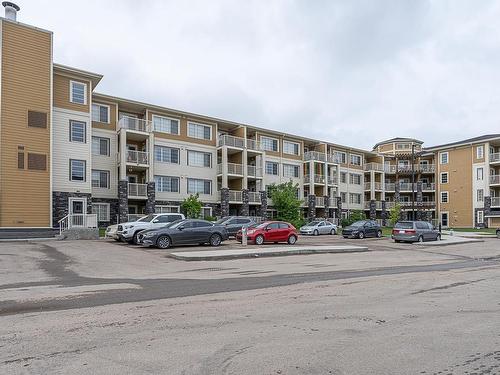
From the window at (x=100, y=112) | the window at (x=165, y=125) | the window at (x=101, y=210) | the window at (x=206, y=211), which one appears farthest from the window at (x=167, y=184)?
the window at (x=100, y=112)

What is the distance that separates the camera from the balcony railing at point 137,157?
36938 millimetres

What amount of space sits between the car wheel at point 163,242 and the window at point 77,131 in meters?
15.9

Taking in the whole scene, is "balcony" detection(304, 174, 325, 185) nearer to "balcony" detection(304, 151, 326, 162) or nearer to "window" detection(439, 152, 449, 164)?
"balcony" detection(304, 151, 326, 162)

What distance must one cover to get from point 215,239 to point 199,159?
21.3 m

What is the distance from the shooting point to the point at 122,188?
3594 cm

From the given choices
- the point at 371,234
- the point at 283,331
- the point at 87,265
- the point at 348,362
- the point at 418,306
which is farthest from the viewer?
the point at 371,234

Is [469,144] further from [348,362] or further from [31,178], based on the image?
[348,362]

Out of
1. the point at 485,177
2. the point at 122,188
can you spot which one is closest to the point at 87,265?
the point at 122,188

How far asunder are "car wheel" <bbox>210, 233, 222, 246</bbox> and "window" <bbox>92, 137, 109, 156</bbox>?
18.0m

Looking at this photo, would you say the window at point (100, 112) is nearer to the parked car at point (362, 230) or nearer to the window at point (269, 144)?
the window at point (269, 144)

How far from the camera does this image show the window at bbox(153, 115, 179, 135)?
132ft

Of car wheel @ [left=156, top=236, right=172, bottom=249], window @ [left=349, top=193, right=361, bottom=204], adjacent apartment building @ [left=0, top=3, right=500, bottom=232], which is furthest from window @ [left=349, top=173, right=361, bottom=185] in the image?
car wheel @ [left=156, top=236, right=172, bottom=249]

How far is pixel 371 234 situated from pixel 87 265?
85.1 ft

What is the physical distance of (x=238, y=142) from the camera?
45.3 m
